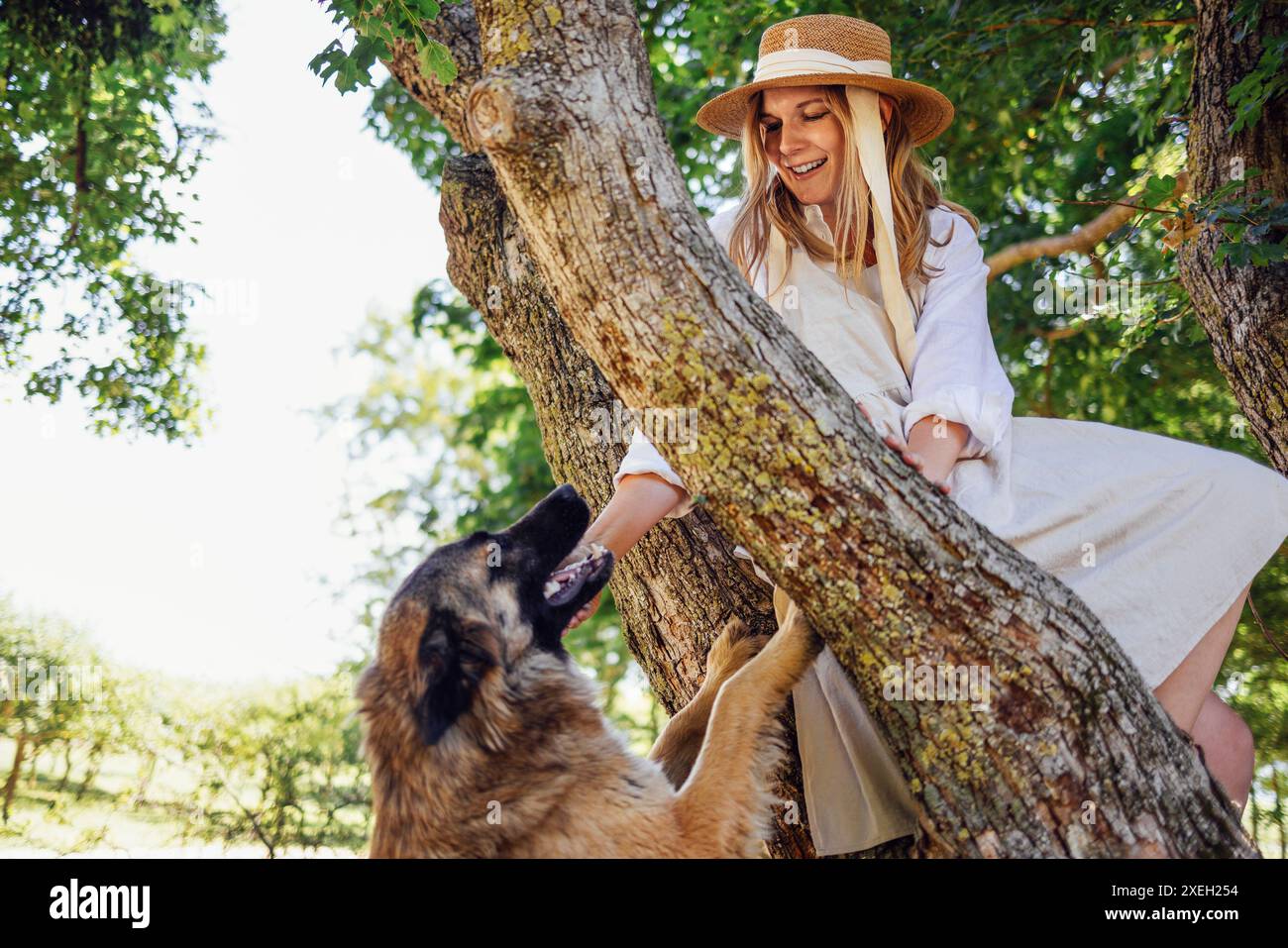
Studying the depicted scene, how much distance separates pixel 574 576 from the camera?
147 inches

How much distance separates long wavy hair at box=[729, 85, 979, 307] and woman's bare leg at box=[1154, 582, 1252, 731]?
A: 4.61 ft

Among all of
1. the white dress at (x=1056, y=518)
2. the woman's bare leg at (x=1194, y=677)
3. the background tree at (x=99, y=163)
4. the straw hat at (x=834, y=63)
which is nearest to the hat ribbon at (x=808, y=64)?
the straw hat at (x=834, y=63)

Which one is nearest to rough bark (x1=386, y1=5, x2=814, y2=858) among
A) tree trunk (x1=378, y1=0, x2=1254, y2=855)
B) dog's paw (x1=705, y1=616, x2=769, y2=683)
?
dog's paw (x1=705, y1=616, x2=769, y2=683)

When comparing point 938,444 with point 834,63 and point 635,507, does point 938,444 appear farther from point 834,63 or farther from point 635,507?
point 834,63

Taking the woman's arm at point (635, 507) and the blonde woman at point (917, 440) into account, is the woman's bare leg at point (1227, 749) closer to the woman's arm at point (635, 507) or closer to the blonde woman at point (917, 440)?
the blonde woman at point (917, 440)

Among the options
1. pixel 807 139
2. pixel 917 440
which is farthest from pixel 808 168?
pixel 917 440

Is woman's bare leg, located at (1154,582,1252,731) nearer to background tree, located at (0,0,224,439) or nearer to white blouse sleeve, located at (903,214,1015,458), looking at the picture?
white blouse sleeve, located at (903,214,1015,458)

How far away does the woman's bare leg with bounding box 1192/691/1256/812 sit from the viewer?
10.9 ft

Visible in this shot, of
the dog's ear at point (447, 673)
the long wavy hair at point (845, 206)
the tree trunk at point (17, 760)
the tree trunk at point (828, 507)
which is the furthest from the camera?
the tree trunk at point (17, 760)

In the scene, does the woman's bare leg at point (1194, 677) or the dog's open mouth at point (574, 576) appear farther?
the dog's open mouth at point (574, 576)

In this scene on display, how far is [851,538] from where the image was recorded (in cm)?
262

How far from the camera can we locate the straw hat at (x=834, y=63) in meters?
3.50

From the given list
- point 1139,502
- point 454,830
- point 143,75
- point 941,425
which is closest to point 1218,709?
point 1139,502

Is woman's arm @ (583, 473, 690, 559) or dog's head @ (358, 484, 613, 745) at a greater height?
woman's arm @ (583, 473, 690, 559)
